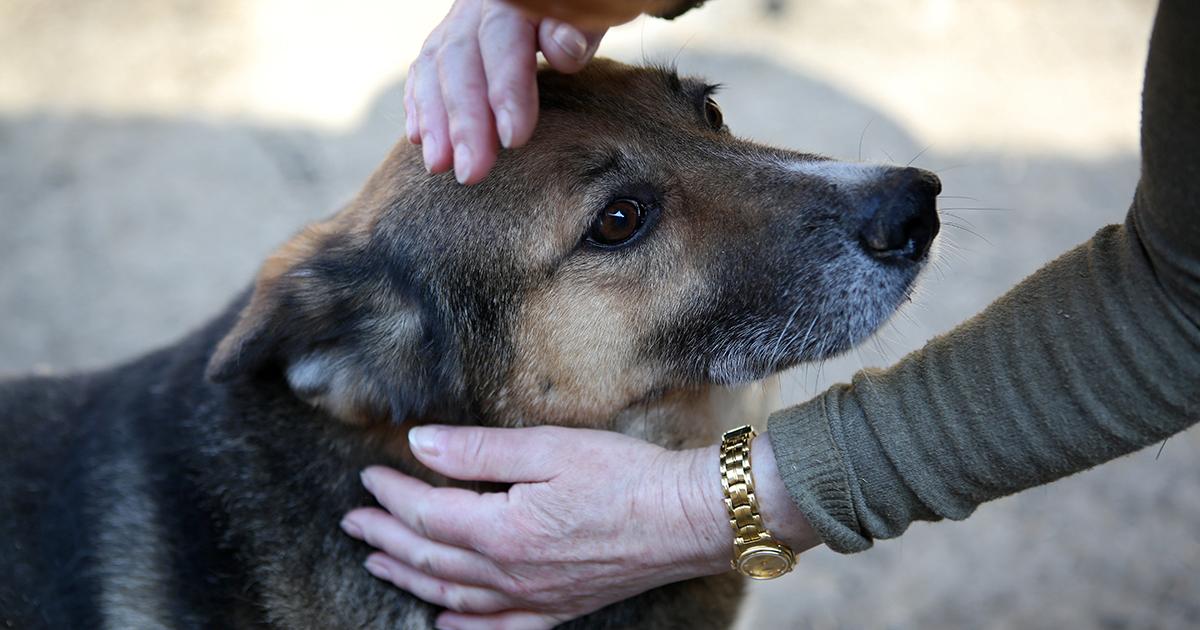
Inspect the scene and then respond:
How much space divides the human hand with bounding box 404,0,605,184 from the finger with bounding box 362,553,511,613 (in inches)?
45.1

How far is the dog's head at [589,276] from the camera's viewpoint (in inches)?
104

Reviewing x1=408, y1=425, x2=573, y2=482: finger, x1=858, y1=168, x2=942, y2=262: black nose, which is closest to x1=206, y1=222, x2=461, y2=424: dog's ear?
x1=408, y1=425, x2=573, y2=482: finger

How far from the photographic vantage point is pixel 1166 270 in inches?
76.4

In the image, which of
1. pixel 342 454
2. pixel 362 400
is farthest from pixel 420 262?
pixel 342 454

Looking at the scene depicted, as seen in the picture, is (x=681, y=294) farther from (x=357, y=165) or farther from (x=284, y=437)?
(x=357, y=165)

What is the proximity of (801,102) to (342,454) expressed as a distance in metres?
4.95

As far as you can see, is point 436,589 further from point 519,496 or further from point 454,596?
point 519,496

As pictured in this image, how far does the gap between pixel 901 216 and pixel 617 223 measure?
0.76 metres

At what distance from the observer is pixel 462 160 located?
2281mm

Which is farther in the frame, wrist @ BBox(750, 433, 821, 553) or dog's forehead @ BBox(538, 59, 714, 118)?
dog's forehead @ BBox(538, 59, 714, 118)

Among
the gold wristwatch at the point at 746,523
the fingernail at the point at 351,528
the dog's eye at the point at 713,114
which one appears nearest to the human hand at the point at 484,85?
the dog's eye at the point at 713,114

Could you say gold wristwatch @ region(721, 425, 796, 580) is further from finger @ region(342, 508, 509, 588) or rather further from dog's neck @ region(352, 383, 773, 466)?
finger @ region(342, 508, 509, 588)

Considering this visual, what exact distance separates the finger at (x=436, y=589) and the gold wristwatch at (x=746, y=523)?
703mm

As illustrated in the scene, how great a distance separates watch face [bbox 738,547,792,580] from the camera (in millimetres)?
2471
